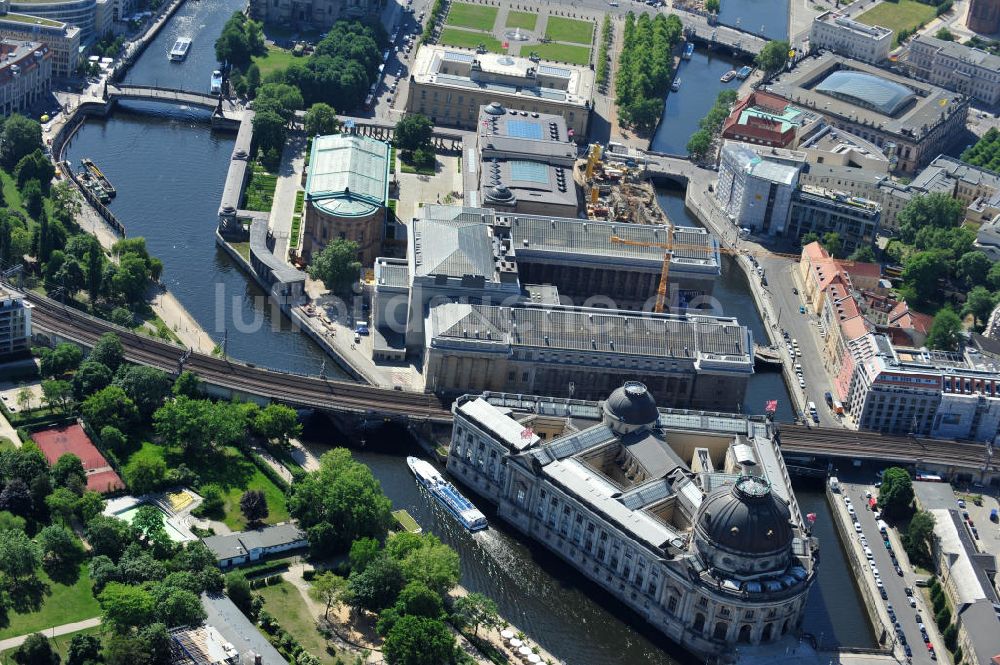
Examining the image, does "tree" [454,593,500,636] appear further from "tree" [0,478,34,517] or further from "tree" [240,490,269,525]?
"tree" [0,478,34,517]

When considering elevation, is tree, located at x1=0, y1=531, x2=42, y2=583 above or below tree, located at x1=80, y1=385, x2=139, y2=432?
below

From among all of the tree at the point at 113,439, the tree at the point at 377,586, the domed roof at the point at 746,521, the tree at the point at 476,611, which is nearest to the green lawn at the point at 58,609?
the tree at the point at 113,439

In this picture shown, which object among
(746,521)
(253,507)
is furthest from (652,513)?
(253,507)

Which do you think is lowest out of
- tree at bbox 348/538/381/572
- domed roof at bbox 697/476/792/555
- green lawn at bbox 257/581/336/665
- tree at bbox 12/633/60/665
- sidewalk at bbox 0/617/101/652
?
green lawn at bbox 257/581/336/665

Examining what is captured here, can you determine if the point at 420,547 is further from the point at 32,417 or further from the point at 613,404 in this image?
the point at 32,417

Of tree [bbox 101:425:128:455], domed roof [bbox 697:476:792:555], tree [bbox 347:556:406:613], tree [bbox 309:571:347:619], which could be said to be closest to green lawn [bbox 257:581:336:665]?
tree [bbox 309:571:347:619]

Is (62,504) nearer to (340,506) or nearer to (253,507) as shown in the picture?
(253,507)

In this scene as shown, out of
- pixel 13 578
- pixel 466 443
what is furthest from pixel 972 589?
pixel 13 578
